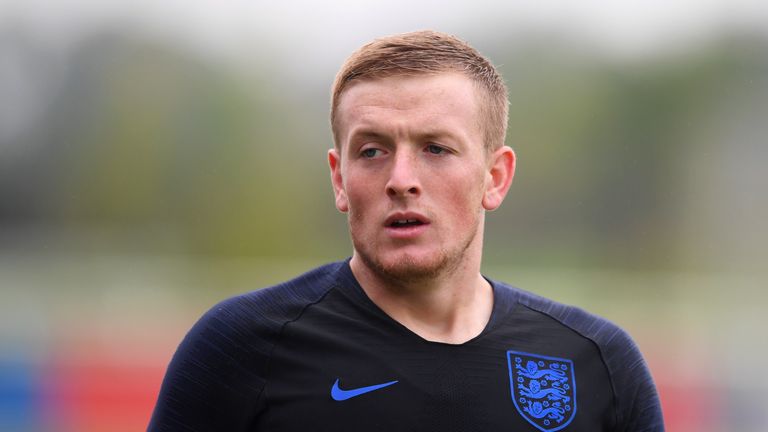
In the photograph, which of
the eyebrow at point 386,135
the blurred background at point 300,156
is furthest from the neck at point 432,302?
the blurred background at point 300,156

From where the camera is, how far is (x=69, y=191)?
31938 mm

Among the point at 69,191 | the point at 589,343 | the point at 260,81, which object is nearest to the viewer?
the point at 589,343

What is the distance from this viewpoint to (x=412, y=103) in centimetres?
277

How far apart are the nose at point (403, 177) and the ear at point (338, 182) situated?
0.19 m

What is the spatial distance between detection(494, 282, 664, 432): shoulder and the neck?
16cm

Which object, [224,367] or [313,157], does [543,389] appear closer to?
[224,367]

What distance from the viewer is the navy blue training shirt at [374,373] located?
2.61 m

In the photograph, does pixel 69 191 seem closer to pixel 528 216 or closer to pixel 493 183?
pixel 528 216

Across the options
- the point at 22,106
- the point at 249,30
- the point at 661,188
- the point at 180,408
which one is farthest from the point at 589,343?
the point at 249,30

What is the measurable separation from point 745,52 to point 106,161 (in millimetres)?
18970

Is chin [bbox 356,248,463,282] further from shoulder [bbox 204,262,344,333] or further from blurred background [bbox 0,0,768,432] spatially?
blurred background [bbox 0,0,768,432]

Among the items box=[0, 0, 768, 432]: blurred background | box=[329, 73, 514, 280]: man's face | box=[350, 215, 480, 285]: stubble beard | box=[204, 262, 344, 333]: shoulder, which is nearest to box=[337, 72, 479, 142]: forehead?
box=[329, 73, 514, 280]: man's face

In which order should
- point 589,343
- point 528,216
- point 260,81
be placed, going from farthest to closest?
point 260,81 < point 528,216 < point 589,343

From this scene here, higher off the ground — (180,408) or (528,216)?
(180,408)
